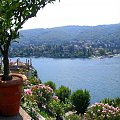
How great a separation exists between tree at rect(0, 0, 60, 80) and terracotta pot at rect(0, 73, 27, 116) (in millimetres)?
284

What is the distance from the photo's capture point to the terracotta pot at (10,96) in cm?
673

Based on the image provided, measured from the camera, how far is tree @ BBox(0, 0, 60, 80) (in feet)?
20.1

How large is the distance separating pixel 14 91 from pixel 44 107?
714 centimetres

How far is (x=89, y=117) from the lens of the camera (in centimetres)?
1065

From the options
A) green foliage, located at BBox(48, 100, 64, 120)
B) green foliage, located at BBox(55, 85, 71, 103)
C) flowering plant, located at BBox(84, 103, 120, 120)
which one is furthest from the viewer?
green foliage, located at BBox(55, 85, 71, 103)

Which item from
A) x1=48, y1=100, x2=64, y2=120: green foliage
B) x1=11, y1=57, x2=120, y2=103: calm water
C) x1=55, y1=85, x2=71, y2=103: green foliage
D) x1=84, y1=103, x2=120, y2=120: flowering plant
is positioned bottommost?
x1=11, y1=57, x2=120, y2=103: calm water

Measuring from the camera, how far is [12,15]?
6.30 metres

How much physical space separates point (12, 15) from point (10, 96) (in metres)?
1.44

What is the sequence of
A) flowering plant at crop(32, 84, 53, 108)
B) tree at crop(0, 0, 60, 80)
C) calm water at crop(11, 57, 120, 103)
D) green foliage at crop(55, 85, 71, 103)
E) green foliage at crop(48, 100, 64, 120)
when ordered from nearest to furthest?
tree at crop(0, 0, 60, 80), green foliage at crop(48, 100, 64, 120), flowering plant at crop(32, 84, 53, 108), green foliage at crop(55, 85, 71, 103), calm water at crop(11, 57, 120, 103)

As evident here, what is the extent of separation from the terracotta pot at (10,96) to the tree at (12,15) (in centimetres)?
28

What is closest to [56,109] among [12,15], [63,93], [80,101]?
[12,15]

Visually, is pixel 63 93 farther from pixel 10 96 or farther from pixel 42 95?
pixel 10 96

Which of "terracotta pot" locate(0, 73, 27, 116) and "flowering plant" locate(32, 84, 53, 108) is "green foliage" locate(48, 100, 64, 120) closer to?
"flowering plant" locate(32, 84, 53, 108)

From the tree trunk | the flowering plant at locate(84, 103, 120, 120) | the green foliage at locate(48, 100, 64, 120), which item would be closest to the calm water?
the green foliage at locate(48, 100, 64, 120)
